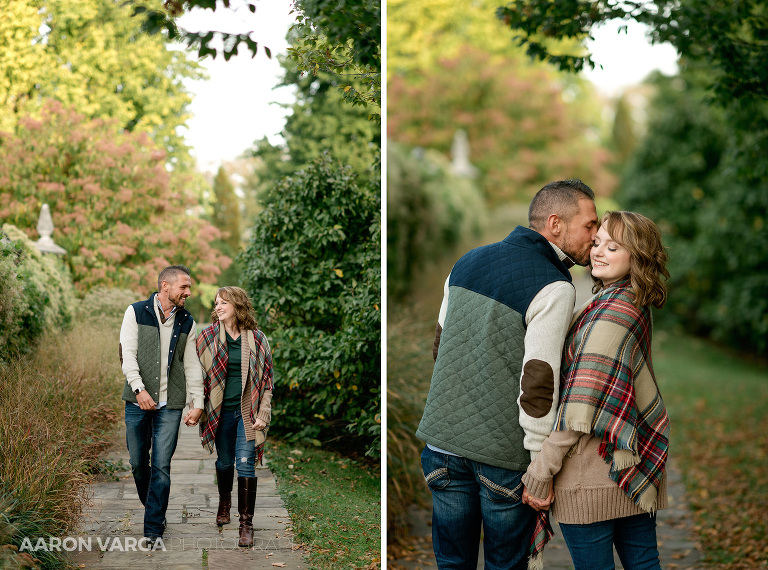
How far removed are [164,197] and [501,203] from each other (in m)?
17.5

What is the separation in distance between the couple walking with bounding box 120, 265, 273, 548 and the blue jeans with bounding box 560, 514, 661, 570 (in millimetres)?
1744

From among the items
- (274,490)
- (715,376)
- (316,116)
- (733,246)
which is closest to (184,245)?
(316,116)

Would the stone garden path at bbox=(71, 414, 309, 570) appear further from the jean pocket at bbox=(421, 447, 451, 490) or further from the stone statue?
the stone statue

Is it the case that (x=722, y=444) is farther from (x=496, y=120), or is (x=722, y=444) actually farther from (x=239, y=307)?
(x=496, y=120)

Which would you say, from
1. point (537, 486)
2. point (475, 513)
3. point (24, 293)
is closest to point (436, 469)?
point (475, 513)

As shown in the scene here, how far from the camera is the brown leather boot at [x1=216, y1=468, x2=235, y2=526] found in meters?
3.72

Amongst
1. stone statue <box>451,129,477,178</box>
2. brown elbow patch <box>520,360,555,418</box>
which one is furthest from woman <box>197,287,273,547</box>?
stone statue <box>451,129,477,178</box>

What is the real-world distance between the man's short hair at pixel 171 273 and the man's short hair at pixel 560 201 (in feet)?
6.33

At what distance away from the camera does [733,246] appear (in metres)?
12.9

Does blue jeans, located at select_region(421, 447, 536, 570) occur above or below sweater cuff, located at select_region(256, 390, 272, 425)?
below

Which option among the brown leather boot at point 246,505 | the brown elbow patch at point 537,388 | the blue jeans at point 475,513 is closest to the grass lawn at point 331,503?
the brown leather boot at point 246,505

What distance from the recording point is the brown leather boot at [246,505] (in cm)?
370

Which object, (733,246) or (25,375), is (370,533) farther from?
(733,246)

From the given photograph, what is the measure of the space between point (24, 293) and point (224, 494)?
1420 mm
